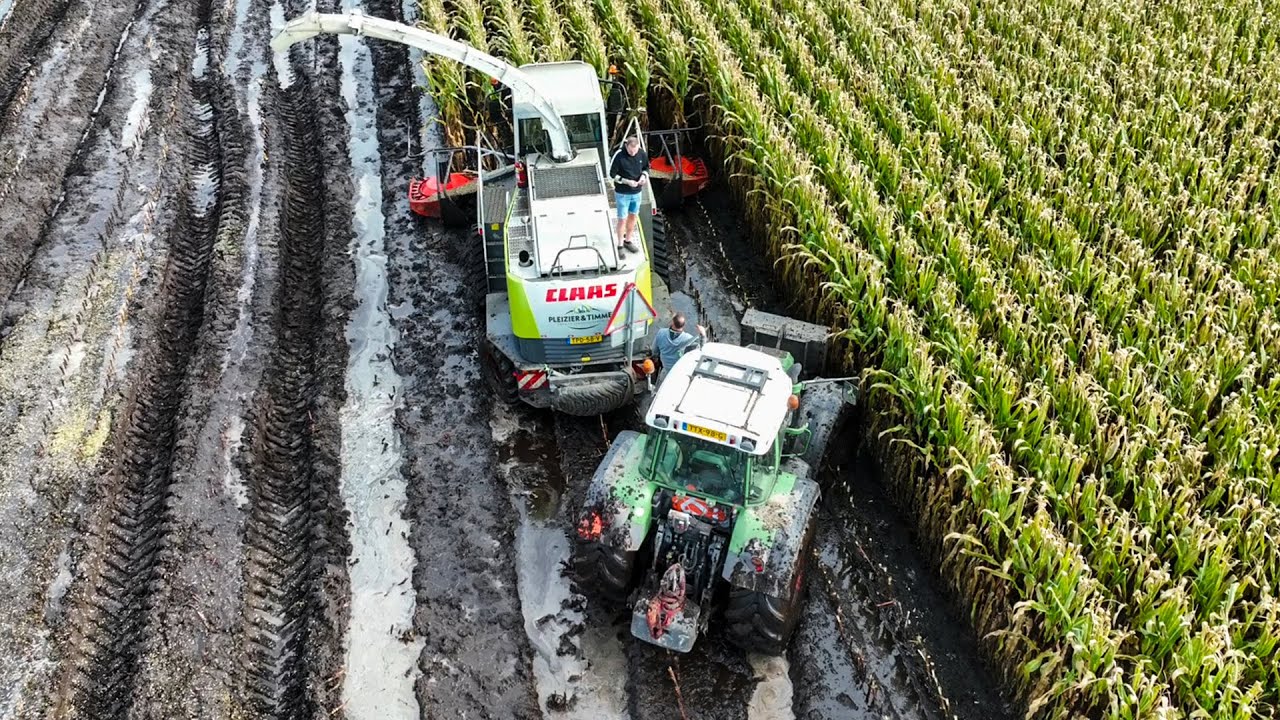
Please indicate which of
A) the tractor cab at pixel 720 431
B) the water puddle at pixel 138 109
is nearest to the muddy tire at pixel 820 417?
the tractor cab at pixel 720 431

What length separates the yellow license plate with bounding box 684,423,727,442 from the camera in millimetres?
6754

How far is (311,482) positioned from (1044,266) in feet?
23.0

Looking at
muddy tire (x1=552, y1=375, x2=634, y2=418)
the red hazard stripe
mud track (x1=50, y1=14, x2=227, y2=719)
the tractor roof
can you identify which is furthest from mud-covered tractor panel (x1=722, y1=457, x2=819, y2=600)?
mud track (x1=50, y1=14, x2=227, y2=719)

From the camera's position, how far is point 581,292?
8688 mm

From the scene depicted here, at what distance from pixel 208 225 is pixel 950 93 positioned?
9.28m

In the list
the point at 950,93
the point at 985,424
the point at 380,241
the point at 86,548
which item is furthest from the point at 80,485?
the point at 950,93

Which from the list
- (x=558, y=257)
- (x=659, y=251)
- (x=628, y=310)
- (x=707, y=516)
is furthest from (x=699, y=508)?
(x=659, y=251)

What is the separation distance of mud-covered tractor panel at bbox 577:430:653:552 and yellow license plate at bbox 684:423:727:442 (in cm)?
73

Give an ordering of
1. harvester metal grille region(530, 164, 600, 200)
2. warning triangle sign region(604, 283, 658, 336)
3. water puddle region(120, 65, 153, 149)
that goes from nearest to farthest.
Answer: warning triangle sign region(604, 283, 658, 336), harvester metal grille region(530, 164, 600, 200), water puddle region(120, 65, 153, 149)

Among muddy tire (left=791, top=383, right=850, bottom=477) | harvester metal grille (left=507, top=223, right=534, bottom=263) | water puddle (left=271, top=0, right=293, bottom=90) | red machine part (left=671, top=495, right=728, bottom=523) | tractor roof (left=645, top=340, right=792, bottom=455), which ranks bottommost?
water puddle (left=271, top=0, right=293, bottom=90)

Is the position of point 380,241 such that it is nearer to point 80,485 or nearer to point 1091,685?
point 80,485

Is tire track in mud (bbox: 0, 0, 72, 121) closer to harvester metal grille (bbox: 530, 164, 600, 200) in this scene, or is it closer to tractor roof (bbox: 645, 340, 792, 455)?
harvester metal grille (bbox: 530, 164, 600, 200)

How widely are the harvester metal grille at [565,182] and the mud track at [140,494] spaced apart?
3885 mm

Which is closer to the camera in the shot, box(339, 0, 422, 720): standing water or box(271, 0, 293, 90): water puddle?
box(339, 0, 422, 720): standing water
